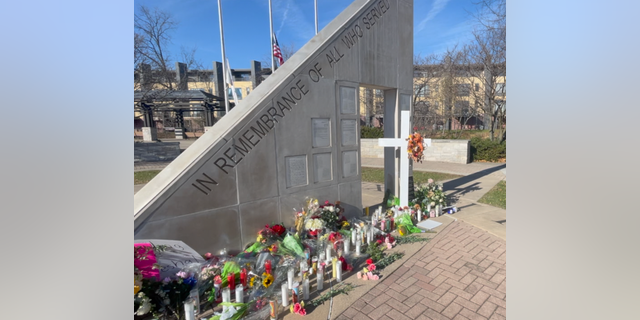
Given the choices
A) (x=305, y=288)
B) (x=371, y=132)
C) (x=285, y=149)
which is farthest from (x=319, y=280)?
(x=371, y=132)

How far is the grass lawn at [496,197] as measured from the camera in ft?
21.9

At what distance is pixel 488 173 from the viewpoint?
11.7 metres

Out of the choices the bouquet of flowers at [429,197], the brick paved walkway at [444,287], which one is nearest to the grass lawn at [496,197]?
the bouquet of flowers at [429,197]

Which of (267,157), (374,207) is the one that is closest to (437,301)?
(267,157)

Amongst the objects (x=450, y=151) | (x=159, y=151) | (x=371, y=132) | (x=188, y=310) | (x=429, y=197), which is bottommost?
(x=188, y=310)

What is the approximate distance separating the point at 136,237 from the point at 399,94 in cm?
557

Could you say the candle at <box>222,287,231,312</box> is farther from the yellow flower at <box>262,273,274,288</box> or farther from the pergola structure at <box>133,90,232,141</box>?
the pergola structure at <box>133,90,232,141</box>

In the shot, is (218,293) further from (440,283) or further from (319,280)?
(440,283)

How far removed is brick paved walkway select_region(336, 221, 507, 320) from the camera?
9.04 feet

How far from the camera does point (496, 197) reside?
736 centimetres

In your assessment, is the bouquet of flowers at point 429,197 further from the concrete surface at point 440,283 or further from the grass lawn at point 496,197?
the grass lawn at point 496,197

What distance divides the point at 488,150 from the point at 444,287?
48.3 ft

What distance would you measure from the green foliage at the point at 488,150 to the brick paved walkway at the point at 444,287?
42.0ft

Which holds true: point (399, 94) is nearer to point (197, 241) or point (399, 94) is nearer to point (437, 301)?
point (437, 301)
